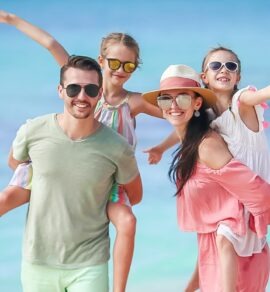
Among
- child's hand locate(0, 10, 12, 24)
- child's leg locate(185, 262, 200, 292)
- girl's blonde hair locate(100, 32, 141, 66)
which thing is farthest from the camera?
child's hand locate(0, 10, 12, 24)

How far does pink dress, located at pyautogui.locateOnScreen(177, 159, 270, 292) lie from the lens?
510cm

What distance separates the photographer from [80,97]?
490 centimetres

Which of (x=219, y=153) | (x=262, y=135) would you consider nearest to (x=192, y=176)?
(x=219, y=153)

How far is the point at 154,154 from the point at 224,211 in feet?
4.07

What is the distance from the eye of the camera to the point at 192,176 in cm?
518

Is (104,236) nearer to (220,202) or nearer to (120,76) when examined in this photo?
(220,202)

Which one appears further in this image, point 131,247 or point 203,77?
point 203,77

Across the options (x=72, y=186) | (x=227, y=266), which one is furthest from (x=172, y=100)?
(x=227, y=266)

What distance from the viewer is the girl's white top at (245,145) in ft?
17.1

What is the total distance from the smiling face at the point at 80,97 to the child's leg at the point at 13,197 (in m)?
0.67

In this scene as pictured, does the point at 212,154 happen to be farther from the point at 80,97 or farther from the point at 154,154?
the point at 154,154

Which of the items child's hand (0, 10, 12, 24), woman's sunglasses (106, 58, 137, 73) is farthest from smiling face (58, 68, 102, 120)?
child's hand (0, 10, 12, 24)

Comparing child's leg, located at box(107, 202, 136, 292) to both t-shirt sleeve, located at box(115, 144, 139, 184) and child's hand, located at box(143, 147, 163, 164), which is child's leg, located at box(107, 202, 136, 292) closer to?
t-shirt sleeve, located at box(115, 144, 139, 184)

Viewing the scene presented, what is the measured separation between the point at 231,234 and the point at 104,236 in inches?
36.1
